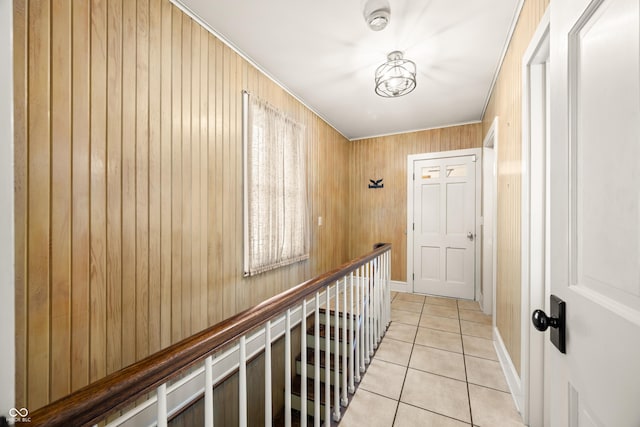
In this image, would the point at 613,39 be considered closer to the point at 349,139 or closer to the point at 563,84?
the point at 563,84

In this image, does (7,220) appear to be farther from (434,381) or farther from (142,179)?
(434,381)

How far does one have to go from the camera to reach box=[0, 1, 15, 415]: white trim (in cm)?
95

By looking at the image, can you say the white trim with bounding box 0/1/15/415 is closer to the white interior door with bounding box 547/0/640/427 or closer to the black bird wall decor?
the white interior door with bounding box 547/0/640/427

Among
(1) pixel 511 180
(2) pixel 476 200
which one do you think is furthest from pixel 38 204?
(2) pixel 476 200

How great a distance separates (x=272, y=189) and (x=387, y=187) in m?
2.38

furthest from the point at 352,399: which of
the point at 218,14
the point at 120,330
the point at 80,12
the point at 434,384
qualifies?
the point at 218,14

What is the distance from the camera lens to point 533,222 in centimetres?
152

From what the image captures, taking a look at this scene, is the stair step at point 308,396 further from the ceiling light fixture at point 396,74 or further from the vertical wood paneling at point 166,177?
the ceiling light fixture at point 396,74

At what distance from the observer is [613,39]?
539 millimetres

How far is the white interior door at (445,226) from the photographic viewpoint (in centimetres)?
371

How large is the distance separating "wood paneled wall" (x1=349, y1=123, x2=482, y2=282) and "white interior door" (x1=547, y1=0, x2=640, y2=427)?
335 cm

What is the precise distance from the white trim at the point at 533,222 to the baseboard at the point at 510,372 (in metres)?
0.10

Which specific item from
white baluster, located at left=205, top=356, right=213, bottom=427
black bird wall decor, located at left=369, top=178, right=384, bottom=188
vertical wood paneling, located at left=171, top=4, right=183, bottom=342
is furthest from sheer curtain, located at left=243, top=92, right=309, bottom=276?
black bird wall decor, located at left=369, top=178, right=384, bottom=188

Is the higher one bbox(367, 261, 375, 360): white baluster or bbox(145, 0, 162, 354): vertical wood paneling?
bbox(145, 0, 162, 354): vertical wood paneling
